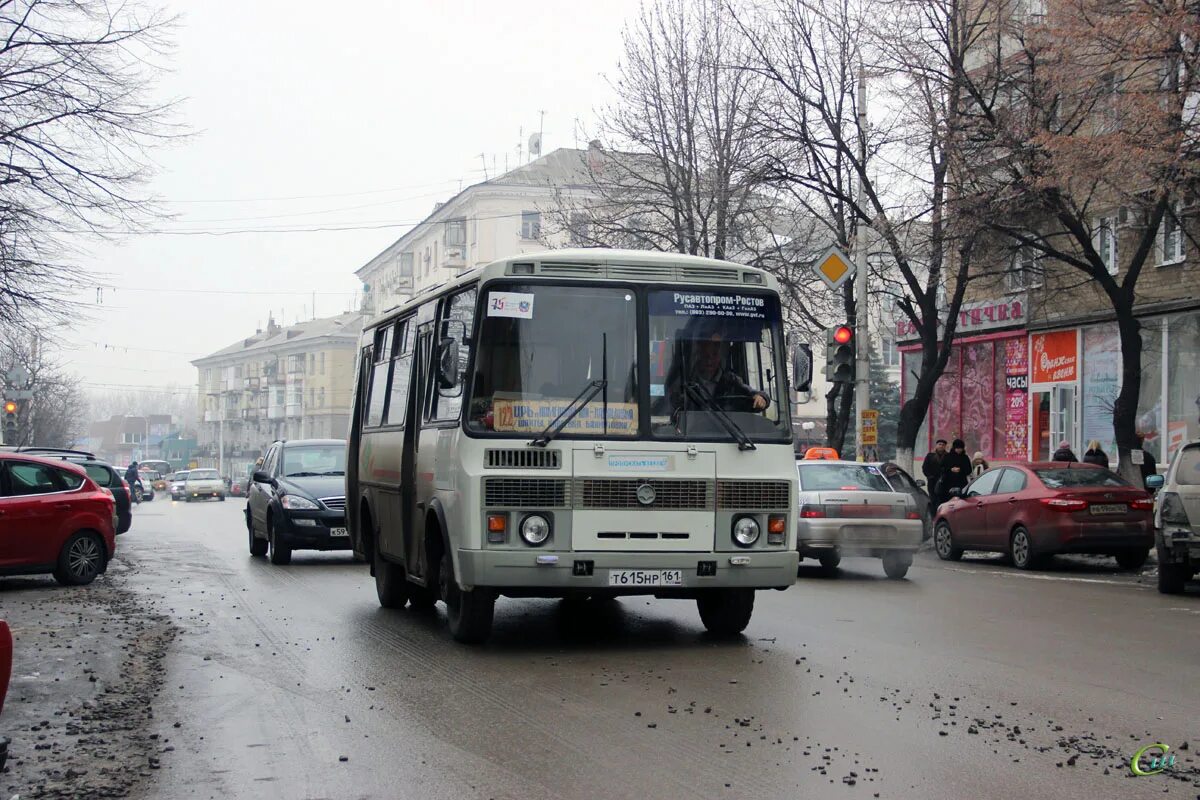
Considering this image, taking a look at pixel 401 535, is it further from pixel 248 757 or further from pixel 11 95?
pixel 11 95

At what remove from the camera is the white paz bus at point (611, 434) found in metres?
10.5

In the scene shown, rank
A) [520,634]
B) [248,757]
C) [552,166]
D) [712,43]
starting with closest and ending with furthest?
[248,757], [520,634], [712,43], [552,166]

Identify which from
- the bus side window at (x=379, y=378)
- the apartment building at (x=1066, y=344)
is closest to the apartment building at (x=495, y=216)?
the apartment building at (x=1066, y=344)

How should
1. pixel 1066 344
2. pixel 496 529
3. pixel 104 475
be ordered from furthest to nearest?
pixel 1066 344 < pixel 104 475 < pixel 496 529

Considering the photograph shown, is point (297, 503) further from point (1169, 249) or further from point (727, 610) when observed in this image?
point (1169, 249)

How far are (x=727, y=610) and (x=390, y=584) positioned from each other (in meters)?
3.86

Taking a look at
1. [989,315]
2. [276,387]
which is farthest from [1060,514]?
[276,387]

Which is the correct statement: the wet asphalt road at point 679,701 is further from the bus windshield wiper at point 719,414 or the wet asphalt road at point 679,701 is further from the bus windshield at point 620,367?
the bus windshield at point 620,367

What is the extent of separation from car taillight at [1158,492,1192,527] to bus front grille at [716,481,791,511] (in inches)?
264

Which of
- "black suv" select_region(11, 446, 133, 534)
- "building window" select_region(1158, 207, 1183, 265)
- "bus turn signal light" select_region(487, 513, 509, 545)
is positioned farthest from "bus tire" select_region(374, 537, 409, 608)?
"building window" select_region(1158, 207, 1183, 265)

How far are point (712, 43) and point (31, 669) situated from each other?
27.4m

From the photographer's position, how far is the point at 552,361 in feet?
35.2

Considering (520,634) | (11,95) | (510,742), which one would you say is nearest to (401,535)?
(520,634)

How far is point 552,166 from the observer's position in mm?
78188
